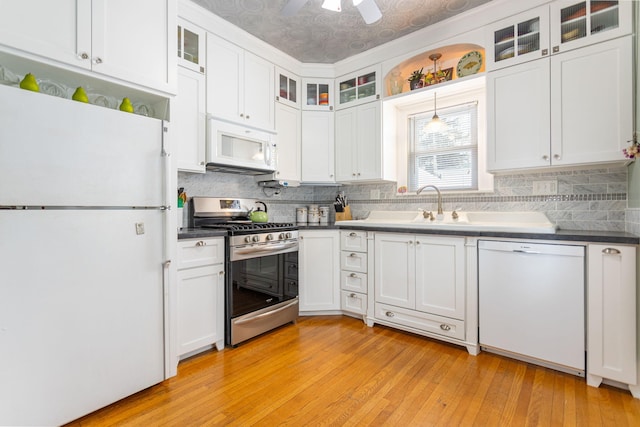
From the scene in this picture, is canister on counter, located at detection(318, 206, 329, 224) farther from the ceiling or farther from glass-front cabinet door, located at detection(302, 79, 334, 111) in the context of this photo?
the ceiling

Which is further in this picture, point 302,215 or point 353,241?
point 302,215

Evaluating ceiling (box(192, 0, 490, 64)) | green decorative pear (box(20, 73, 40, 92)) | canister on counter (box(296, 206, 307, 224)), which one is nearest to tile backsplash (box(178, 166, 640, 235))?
canister on counter (box(296, 206, 307, 224))

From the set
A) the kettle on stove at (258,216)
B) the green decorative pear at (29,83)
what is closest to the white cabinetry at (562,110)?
the kettle on stove at (258,216)

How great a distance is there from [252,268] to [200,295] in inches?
18.1

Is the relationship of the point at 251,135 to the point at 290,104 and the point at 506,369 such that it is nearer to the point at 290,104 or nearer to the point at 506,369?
the point at 290,104

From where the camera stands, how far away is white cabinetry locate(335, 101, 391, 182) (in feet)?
10.2

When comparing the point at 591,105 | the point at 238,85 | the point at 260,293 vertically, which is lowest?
the point at 260,293

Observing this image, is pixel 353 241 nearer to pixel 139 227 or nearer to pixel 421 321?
pixel 421 321

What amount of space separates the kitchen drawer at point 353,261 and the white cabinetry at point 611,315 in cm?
162

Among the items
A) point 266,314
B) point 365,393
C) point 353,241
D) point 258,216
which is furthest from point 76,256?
point 353,241

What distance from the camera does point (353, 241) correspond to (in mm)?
2955

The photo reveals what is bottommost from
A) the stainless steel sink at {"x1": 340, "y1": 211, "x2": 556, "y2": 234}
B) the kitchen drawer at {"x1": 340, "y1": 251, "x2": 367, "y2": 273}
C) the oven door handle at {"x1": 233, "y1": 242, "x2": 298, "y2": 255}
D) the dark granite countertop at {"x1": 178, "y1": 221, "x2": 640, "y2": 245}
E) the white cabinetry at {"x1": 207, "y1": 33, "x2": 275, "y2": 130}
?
the kitchen drawer at {"x1": 340, "y1": 251, "x2": 367, "y2": 273}

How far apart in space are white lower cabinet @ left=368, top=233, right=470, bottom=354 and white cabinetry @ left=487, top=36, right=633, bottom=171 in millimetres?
817

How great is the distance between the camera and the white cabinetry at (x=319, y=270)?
3.01 m
